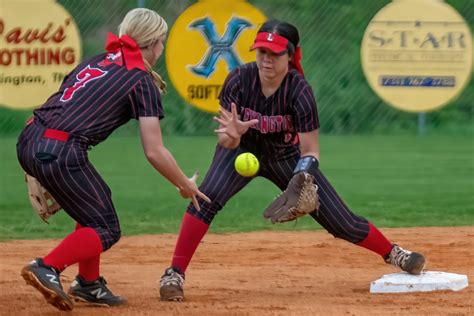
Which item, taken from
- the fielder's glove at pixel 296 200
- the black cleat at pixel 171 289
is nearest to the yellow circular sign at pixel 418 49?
the fielder's glove at pixel 296 200

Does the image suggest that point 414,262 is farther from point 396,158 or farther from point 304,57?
point 304,57

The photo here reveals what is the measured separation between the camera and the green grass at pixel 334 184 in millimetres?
9305

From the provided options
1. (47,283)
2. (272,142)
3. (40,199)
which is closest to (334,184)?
(272,142)

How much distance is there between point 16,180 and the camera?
11695 millimetres

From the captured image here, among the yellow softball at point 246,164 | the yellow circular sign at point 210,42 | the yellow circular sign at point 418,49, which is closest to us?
the yellow softball at point 246,164

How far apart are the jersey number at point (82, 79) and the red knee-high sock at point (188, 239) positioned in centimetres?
98

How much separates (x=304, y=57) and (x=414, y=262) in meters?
9.05

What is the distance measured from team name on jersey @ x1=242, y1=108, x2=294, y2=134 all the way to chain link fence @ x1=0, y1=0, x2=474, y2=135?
8.73 m

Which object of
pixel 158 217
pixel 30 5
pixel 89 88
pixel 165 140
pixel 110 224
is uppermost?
pixel 89 88

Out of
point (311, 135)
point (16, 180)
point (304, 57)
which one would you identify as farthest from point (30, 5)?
A: point (311, 135)

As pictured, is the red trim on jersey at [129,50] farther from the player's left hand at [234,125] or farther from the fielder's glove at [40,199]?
the fielder's glove at [40,199]

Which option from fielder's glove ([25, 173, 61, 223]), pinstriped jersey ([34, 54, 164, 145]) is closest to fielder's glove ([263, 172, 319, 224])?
pinstriped jersey ([34, 54, 164, 145])

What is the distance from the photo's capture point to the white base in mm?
5773

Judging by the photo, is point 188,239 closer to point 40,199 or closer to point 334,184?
point 40,199
